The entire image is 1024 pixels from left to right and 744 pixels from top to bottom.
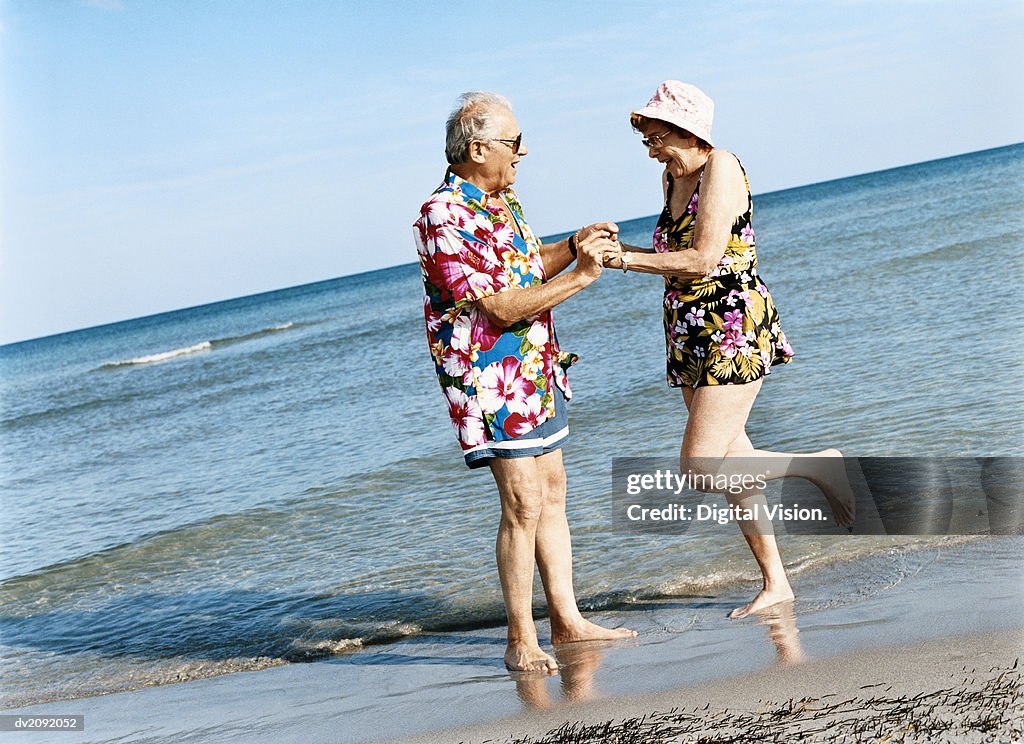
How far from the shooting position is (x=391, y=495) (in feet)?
22.5

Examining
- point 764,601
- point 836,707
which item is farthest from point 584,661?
point 836,707

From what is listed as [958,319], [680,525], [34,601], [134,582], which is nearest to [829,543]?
[680,525]

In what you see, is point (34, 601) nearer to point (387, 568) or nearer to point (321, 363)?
point (387, 568)

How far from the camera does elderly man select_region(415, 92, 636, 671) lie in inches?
130

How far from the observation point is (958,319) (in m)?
9.16

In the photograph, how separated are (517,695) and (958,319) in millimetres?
7341

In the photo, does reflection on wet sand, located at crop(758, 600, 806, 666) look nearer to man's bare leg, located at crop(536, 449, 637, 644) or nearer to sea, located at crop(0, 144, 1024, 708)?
sea, located at crop(0, 144, 1024, 708)

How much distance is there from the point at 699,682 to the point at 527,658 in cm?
73

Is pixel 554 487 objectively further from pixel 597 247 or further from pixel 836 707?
pixel 836 707

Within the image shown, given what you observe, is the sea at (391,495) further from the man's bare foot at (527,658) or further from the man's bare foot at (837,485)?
the man's bare foot at (527,658)

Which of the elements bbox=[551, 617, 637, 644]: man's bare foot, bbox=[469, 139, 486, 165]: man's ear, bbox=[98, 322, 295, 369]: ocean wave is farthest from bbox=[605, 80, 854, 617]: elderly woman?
bbox=[98, 322, 295, 369]: ocean wave

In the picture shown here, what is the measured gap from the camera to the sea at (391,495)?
15.0ft

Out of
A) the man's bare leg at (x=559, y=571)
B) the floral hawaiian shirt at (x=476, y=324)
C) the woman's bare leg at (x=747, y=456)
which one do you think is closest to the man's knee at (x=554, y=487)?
the man's bare leg at (x=559, y=571)

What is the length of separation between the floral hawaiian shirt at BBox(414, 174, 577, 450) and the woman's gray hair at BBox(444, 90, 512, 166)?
100mm
